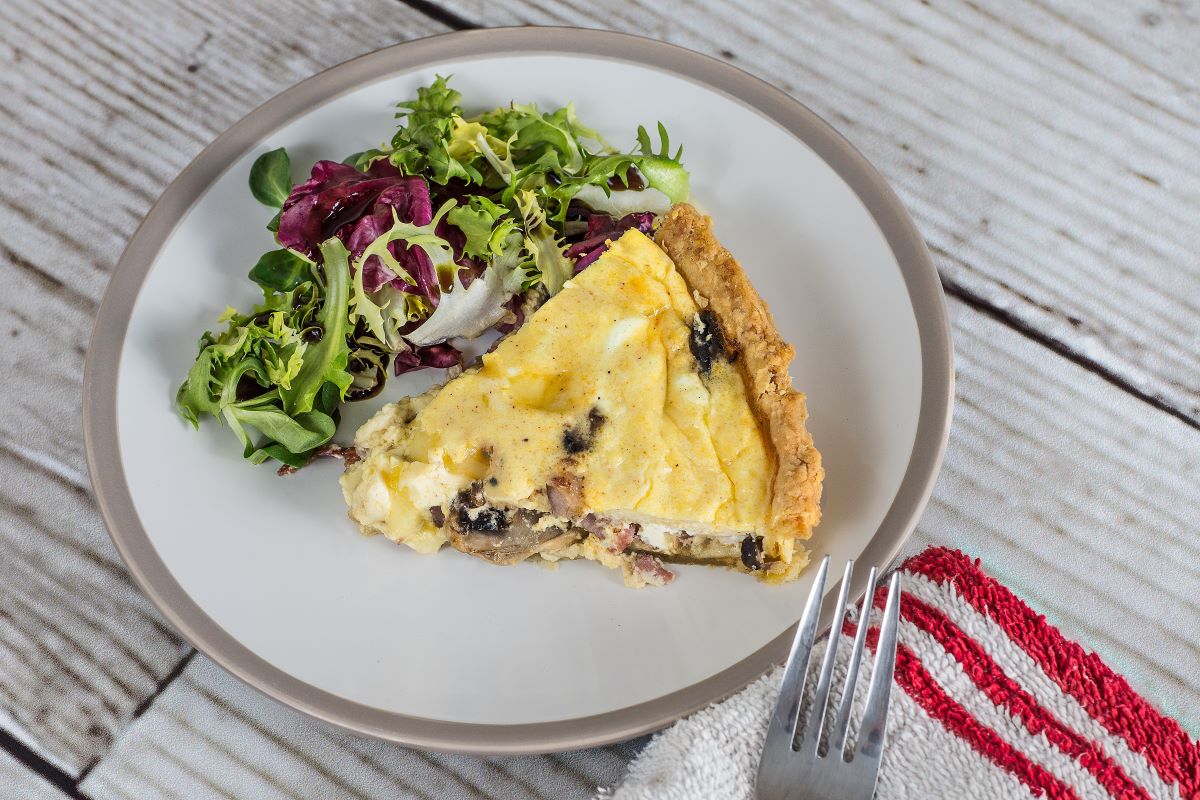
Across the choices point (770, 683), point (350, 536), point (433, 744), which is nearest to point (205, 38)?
point (350, 536)

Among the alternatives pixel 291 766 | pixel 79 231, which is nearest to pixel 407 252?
pixel 79 231

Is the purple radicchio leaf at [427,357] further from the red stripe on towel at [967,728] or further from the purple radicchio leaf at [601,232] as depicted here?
the red stripe on towel at [967,728]

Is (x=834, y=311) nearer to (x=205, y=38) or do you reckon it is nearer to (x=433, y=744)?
(x=433, y=744)

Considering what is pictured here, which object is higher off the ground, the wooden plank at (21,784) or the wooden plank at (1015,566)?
the wooden plank at (1015,566)

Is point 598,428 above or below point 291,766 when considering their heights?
above

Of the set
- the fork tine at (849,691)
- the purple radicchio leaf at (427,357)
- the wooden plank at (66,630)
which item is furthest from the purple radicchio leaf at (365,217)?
the fork tine at (849,691)

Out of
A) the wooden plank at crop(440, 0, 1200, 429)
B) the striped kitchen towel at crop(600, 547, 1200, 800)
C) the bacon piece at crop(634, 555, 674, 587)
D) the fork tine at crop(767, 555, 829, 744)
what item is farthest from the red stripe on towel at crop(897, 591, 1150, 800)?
the wooden plank at crop(440, 0, 1200, 429)

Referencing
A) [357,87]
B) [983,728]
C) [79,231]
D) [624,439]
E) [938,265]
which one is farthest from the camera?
[79,231]

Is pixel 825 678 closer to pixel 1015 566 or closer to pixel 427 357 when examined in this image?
pixel 1015 566
